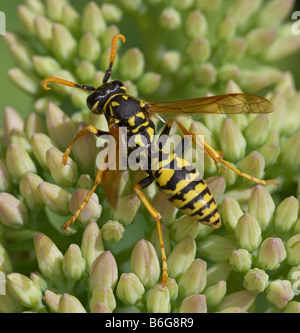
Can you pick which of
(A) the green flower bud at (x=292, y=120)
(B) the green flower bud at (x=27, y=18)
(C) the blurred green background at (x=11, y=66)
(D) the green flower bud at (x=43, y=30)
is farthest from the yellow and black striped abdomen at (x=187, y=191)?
(C) the blurred green background at (x=11, y=66)

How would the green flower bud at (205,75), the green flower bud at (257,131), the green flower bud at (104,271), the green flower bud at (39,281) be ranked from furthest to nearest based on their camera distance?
the green flower bud at (205,75), the green flower bud at (257,131), the green flower bud at (39,281), the green flower bud at (104,271)

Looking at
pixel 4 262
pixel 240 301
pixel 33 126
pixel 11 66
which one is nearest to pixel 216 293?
pixel 240 301

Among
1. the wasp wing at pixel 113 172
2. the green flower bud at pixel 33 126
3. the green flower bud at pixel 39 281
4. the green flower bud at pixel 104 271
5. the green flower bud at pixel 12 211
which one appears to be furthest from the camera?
the green flower bud at pixel 33 126

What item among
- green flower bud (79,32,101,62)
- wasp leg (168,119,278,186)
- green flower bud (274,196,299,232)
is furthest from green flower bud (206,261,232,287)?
green flower bud (79,32,101,62)

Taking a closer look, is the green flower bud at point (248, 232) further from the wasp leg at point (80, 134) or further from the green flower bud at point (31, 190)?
the green flower bud at point (31, 190)

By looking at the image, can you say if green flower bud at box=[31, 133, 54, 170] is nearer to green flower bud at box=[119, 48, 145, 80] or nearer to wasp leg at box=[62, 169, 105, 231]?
wasp leg at box=[62, 169, 105, 231]

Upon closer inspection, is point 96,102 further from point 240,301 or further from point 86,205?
point 240,301

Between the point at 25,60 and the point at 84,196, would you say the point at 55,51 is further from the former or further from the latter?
the point at 84,196
